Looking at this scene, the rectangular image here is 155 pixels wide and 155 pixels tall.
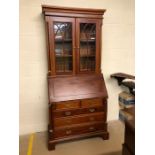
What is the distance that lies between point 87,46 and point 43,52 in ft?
2.55

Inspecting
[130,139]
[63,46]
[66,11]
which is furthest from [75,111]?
[66,11]

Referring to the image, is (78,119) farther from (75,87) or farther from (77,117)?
(75,87)

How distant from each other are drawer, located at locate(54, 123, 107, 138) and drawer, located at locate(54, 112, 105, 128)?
8cm

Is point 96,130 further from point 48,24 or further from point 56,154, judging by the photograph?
point 48,24

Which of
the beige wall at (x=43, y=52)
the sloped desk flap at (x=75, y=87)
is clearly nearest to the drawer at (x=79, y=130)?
the sloped desk flap at (x=75, y=87)

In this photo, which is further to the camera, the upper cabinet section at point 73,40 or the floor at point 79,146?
the upper cabinet section at point 73,40

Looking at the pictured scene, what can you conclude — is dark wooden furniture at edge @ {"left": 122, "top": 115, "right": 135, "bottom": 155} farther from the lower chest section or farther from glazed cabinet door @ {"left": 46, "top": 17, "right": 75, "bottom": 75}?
glazed cabinet door @ {"left": 46, "top": 17, "right": 75, "bottom": 75}

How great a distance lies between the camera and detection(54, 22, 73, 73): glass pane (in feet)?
9.09

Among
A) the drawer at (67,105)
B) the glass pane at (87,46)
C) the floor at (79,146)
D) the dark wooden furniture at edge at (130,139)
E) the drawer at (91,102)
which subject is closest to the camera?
the dark wooden furniture at edge at (130,139)

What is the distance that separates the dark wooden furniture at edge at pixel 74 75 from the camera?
2.68 m

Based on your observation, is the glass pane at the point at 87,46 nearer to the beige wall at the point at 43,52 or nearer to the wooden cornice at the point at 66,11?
the wooden cornice at the point at 66,11

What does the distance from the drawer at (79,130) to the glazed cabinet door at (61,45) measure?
0.89m

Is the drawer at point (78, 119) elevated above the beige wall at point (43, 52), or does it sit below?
below

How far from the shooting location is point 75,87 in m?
2.85
